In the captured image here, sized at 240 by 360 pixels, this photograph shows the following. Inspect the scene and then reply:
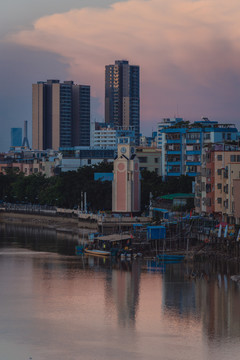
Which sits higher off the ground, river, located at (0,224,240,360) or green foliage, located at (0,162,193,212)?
green foliage, located at (0,162,193,212)

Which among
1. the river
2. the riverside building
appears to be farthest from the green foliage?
the river

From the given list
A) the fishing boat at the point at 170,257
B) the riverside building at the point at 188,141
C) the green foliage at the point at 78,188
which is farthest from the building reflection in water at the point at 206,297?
the riverside building at the point at 188,141

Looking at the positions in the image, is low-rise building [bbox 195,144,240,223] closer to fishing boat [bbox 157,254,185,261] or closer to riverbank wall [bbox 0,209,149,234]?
fishing boat [bbox 157,254,185,261]

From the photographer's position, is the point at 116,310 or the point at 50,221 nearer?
the point at 116,310

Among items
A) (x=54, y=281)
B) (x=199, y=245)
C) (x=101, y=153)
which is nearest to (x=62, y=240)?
(x=199, y=245)

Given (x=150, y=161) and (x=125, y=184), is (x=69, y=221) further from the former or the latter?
(x=150, y=161)

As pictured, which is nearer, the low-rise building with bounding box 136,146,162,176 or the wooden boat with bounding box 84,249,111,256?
the wooden boat with bounding box 84,249,111,256

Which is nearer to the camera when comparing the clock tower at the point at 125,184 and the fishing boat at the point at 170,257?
the fishing boat at the point at 170,257

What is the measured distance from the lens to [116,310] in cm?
3656

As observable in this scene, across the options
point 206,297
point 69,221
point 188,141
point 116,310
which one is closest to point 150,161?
point 188,141

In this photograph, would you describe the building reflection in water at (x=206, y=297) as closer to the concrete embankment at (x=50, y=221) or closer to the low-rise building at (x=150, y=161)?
the concrete embankment at (x=50, y=221)

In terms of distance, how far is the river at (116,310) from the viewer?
98.8ft

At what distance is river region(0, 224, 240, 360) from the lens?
30.1m

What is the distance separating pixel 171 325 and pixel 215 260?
16.8m
